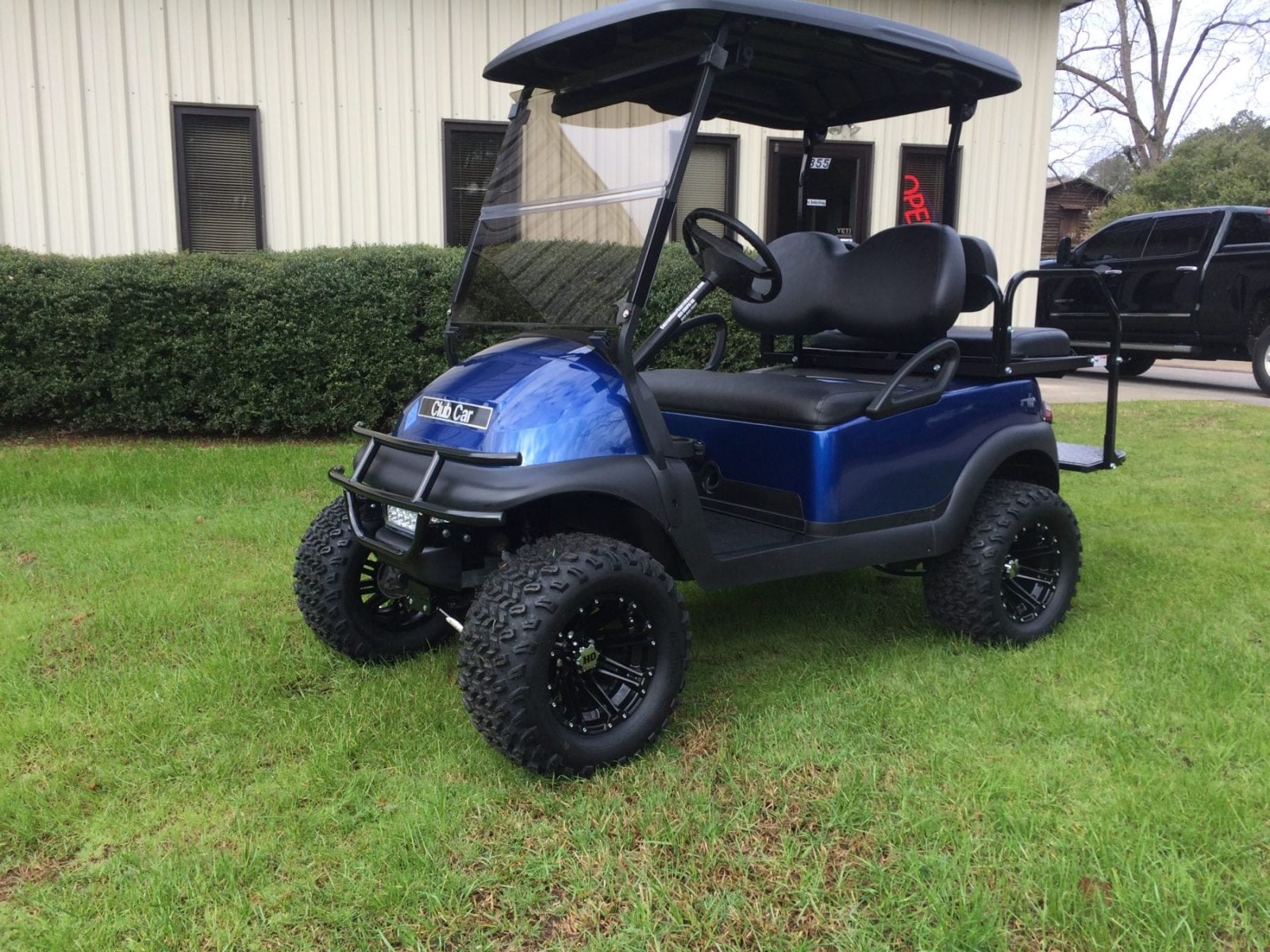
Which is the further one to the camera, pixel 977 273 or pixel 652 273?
pixel 977 273

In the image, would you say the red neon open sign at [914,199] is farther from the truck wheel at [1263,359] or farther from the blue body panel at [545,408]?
the blue body panel at [545,408]

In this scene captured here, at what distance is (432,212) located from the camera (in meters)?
8.33

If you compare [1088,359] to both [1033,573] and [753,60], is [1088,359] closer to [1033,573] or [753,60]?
[1033,573]

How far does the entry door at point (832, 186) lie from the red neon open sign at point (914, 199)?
1.36ft

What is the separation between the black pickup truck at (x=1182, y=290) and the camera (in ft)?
31.7

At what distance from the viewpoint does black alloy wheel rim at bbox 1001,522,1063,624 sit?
354cm

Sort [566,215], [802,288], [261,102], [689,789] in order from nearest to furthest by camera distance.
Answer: [689,789] → [566,215] → [802,288] → [261,102]

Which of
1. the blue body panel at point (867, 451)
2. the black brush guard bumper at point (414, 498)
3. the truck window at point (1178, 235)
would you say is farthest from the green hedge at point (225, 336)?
the truck window at point (1178, 235)

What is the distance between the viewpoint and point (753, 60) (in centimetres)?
324

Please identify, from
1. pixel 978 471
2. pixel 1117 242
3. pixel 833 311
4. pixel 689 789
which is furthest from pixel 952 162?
pixel 1117 242

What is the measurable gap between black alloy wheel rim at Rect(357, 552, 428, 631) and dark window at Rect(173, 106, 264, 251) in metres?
5.49

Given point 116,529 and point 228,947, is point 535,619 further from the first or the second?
point 116,529

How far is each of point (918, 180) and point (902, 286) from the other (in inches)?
266

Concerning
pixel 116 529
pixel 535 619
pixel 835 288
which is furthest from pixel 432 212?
pixel 535 619
